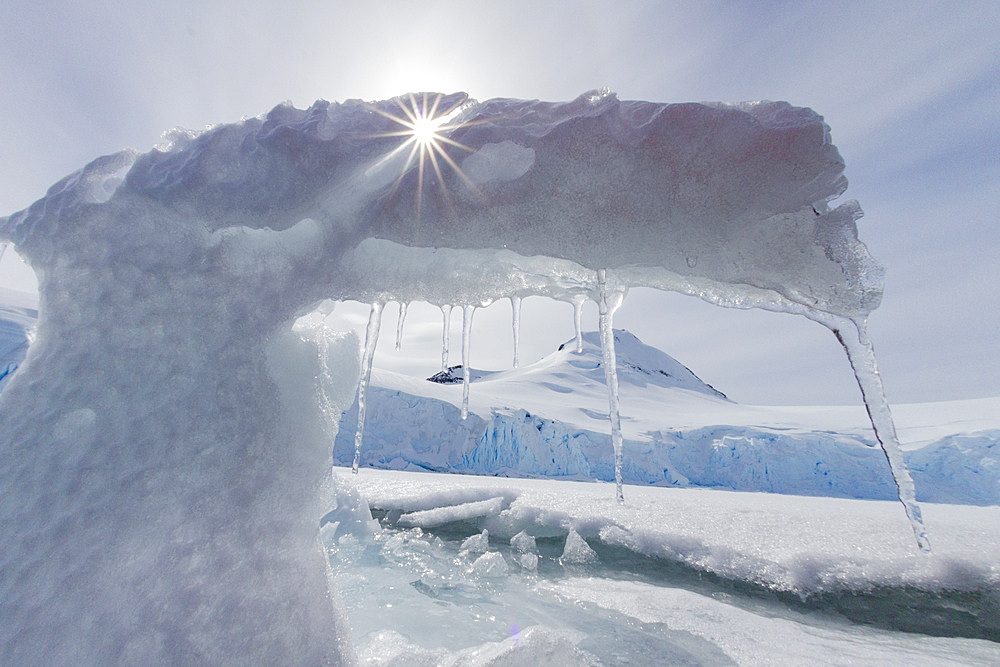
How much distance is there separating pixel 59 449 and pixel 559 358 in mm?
45872

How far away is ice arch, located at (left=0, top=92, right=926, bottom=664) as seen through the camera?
1.51 metres

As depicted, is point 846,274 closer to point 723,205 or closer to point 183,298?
point 723,205

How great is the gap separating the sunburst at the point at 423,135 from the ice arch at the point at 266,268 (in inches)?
0.5

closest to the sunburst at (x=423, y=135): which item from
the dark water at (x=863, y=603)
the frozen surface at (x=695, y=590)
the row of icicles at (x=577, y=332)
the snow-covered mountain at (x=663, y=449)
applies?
the row of icicles at (x=577, y=332)

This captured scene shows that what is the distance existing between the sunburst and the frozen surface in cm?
198

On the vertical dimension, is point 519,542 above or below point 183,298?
below

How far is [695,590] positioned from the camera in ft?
9.39

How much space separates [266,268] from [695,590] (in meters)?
3.27

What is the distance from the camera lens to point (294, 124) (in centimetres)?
193

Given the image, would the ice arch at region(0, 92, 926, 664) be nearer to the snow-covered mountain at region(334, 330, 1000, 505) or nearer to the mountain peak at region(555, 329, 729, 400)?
the snow-covered mountain at region(334, 330, 1000, 505)

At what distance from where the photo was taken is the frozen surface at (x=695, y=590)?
2070mm

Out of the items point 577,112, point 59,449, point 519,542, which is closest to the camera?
point 59,449

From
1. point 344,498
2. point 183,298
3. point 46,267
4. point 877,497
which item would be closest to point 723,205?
point 183,298

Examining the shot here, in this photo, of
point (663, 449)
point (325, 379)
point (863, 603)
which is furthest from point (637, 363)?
point (325, 379)
